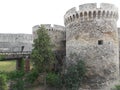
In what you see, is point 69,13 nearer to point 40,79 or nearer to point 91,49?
point 91,49

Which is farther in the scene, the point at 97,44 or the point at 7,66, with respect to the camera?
the point at 7,66

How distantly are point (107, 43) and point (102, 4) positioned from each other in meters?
3.15

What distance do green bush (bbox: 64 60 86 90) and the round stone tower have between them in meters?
0.61

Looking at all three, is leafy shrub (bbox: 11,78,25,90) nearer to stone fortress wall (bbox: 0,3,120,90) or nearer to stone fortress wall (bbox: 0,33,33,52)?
stone fortress wall (bbox: 0,3,120,90)

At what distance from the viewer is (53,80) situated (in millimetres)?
15680

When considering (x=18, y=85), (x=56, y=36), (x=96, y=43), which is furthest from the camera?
(x=56, y=36)

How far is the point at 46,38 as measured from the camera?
1611 centimetres

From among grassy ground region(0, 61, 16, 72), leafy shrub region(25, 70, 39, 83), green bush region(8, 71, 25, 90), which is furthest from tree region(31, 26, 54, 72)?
grassy ground region(0, 61, 16, 72)

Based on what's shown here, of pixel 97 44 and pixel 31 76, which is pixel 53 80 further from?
pixel 97 44

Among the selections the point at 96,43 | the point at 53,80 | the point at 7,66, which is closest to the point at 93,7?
the point at 96,43

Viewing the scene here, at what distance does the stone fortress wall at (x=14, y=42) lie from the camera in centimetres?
2680

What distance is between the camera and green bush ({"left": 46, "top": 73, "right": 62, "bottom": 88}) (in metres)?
15.2

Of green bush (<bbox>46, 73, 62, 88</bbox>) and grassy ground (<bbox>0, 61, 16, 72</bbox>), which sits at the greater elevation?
grassy ground (<bbox>0, 61, 16, 72</bbox>)

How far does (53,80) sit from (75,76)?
2186 mm
